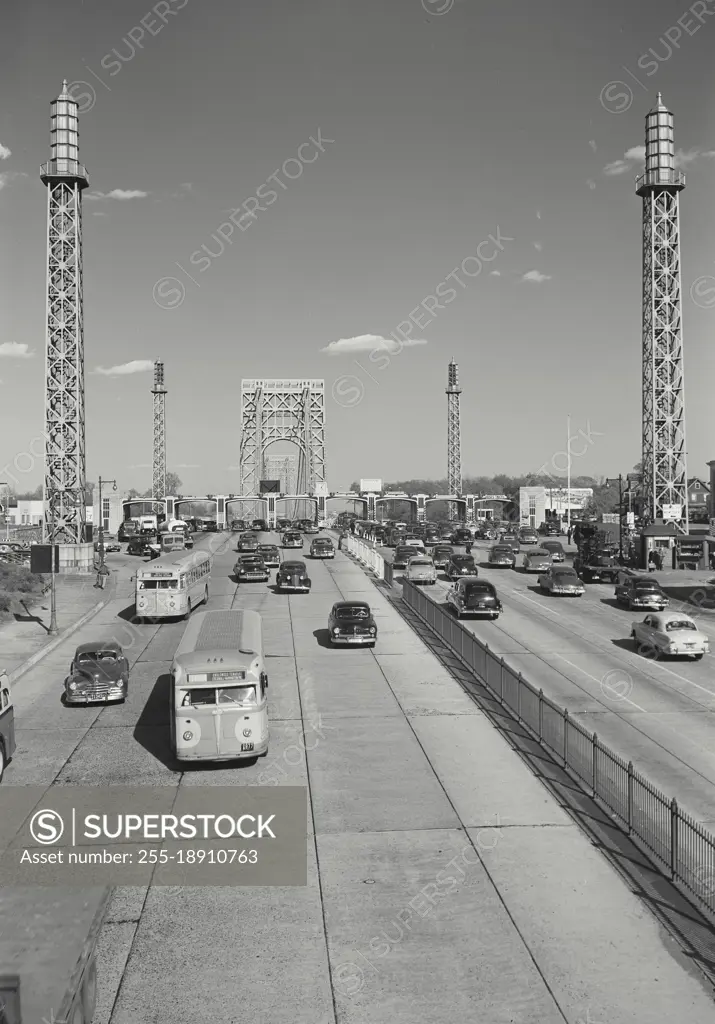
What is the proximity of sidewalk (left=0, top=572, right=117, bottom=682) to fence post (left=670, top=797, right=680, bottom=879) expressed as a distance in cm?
1795

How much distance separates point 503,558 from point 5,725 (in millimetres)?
46809

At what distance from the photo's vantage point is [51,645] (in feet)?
109

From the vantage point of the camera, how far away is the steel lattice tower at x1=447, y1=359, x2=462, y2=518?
143500mm

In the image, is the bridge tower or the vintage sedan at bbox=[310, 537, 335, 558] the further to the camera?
the bridge tower

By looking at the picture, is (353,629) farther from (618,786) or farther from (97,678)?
(618,786)

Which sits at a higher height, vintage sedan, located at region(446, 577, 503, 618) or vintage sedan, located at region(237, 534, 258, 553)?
vintage sedan, located at region(237, 534, 258, 553)

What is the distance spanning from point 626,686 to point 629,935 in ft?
53.0

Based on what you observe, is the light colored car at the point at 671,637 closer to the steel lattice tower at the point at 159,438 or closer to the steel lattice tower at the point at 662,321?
the steel lattice tower at the point at 662,321

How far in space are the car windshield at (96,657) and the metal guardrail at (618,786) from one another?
11280mm

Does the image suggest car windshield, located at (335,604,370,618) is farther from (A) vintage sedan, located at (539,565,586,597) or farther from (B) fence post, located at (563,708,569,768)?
(A) vintage sedan, located at (539,565,586,597)

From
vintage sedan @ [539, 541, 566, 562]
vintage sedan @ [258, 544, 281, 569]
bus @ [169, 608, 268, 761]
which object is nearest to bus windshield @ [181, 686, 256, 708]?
bus @ [169, 608, 268, 761]

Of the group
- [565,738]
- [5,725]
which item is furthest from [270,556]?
[565,738]

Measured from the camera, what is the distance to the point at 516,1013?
983cm

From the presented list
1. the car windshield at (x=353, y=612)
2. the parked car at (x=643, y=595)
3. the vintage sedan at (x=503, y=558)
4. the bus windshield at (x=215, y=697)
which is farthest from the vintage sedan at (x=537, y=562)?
the bus windshield at (x=215, y=697)
